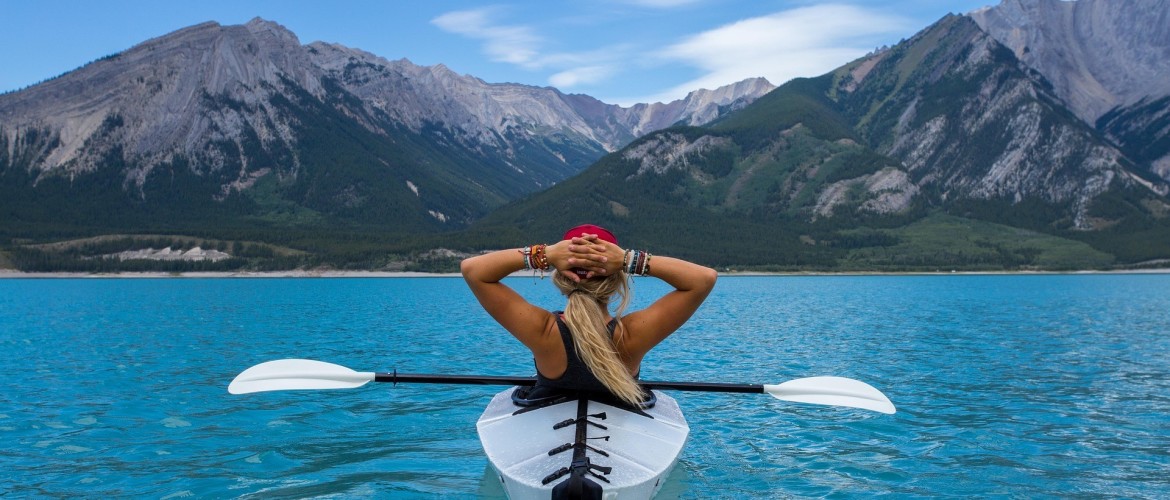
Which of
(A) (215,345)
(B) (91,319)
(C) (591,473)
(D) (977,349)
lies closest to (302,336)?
(A) (215,345)

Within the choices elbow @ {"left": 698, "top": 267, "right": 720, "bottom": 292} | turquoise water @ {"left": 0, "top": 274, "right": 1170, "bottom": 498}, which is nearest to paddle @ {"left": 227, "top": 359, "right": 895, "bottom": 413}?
turquoise water @ {"left": 0, "top": 274, "right": 1170, "bottom": 498}

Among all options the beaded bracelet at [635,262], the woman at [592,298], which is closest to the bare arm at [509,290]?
the woman at [592,298]

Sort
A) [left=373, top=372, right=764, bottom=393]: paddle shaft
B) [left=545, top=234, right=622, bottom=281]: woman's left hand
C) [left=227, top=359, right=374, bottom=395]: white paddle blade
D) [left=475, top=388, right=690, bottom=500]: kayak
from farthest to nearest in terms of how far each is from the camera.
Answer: [left=227, top=359, right=374, bottom=395]: white paddle blade
[left=373, top=372, right=764, bottom=393]: paddle shaft
[left=475, top=388, right=690, bottom=500]: kayak
[left=545, top=234, right=622, bottom=281]: woman's left hand

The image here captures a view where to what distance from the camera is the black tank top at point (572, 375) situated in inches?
373

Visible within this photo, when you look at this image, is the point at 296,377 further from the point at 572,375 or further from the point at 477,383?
the point at 572,375

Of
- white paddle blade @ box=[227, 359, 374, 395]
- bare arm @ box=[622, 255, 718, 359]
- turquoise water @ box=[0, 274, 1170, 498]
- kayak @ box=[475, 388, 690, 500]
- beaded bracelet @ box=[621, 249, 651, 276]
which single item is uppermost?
beaded bracelet @ box=[621, 249, 651, 276]

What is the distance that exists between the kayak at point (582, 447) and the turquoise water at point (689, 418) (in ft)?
11.0

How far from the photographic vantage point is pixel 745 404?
2317cm

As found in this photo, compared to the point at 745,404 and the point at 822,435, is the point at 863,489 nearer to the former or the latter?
the point at 822,435

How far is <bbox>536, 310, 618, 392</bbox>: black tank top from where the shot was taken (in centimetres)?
947

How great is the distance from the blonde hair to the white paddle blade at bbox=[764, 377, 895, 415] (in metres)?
4.58

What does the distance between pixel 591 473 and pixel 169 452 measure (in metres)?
12.4

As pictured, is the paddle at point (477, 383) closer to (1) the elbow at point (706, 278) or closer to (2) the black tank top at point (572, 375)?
(2) the black tank top at point (572, 375)

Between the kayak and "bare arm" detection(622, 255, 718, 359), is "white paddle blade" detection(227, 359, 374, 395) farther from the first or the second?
"bare arm" detection(622, 255, 718, 359)
